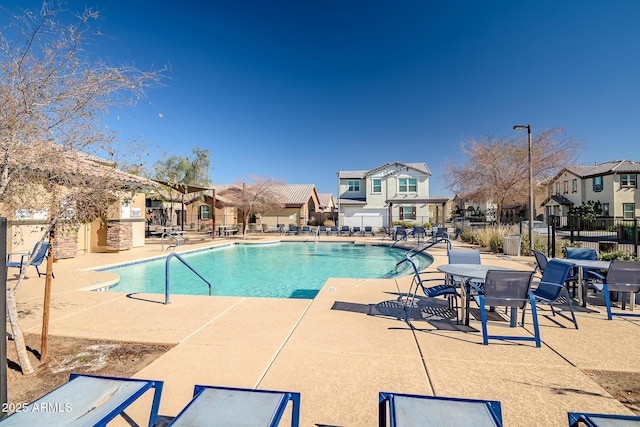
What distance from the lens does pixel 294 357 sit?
3328mm

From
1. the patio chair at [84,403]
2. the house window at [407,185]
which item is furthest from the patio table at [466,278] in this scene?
the house window at [407,185]

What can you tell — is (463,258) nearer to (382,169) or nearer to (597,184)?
(382,169)

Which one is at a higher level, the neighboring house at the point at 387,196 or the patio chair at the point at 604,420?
the neighboring house at the point at 387,196

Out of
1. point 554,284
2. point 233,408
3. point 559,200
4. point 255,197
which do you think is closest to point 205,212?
point 255,197

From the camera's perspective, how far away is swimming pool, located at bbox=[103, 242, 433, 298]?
28.7ft

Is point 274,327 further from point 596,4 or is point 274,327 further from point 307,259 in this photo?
point 596,4

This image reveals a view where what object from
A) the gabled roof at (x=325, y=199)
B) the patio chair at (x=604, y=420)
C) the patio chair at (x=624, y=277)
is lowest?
the patio chair at (x=604, y=420)

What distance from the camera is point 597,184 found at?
1250 inches

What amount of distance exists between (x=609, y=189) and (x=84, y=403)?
41.3 metres

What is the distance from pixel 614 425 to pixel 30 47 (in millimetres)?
5387

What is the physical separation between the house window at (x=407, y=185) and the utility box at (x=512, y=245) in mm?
18725

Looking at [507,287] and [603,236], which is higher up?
[507,287]

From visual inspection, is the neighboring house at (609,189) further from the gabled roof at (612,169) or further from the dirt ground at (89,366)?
the dirt ground at (89,366)

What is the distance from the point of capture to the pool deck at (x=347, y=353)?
257 centimetres
